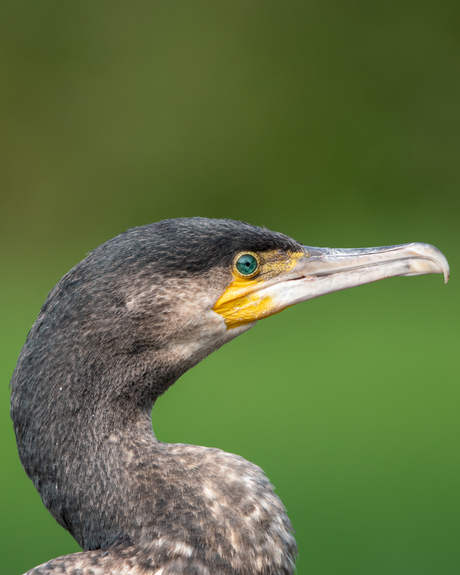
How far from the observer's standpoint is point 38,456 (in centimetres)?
106

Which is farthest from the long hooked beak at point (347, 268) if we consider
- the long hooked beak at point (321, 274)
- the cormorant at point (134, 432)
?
the cormorant at point (134, 432)

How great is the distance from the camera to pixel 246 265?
1.15 meters

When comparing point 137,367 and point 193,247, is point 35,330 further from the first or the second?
point 193,247

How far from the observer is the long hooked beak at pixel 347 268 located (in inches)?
46.1

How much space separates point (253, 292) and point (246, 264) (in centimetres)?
5

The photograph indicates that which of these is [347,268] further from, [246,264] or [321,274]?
[246,264]

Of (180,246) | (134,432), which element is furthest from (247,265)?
(134,432)

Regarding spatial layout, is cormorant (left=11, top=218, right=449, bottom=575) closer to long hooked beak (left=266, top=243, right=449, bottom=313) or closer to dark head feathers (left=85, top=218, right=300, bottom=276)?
dark head feathers (left=85, top=218, right=300, bottom=276)

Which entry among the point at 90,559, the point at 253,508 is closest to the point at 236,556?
the point at 253,508

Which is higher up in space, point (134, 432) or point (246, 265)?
point (246, 265)

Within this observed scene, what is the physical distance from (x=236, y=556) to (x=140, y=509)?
0.16m

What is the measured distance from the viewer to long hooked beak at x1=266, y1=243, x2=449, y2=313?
1.17 m

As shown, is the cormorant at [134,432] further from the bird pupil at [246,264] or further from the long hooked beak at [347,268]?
the long hooked beak at [347,268]

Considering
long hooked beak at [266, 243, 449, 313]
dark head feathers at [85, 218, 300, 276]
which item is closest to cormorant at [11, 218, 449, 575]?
dark head feathers at [85, 218, 300, 276]
